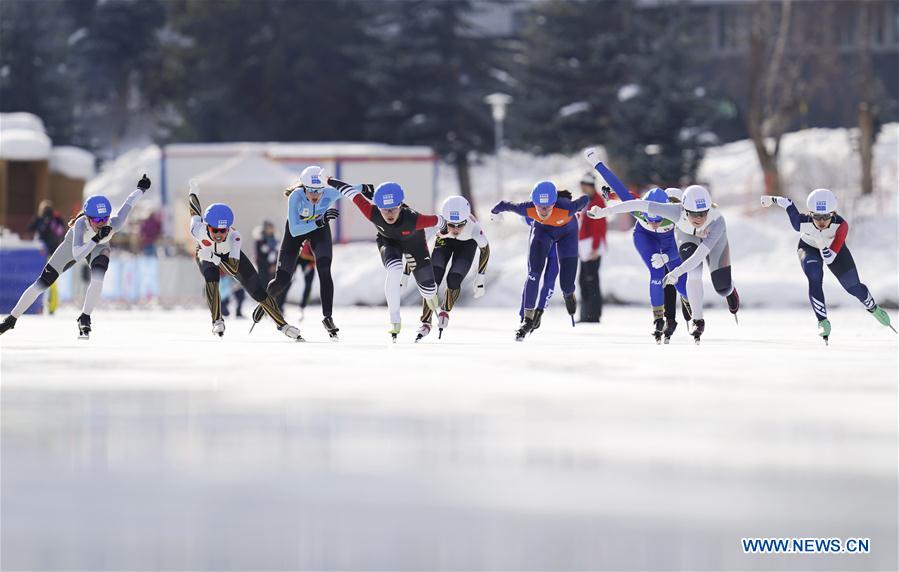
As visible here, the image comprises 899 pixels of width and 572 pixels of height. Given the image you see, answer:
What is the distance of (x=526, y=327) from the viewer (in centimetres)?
1638

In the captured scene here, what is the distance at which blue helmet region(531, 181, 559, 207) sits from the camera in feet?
53.9

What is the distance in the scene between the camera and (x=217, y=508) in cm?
647

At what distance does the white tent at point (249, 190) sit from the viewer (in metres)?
34.5

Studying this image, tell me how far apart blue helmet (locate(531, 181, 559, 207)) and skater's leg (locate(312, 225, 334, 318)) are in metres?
2.03

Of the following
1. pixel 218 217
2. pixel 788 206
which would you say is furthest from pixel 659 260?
pixel 218 217

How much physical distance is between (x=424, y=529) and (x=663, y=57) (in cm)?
3748

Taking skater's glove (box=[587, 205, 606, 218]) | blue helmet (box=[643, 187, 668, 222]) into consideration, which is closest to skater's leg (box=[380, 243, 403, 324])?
skater's glove (box=[587, 205, 606, 218])

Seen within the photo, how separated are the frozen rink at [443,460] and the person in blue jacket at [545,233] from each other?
2.43 metres

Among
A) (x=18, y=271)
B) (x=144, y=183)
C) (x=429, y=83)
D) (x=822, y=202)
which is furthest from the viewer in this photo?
(x=429, y=83)

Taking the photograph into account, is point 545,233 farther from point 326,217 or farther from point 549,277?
point 326,217

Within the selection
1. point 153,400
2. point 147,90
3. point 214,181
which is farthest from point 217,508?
point 147,90

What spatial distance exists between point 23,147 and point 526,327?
20347mm

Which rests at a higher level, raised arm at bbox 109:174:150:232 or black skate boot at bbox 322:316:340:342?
raised arm at bbox 109:174:150:232

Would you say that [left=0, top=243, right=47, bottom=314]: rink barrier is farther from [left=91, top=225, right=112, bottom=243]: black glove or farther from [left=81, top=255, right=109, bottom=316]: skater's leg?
[left=91, top=225, right=112, bottom=243]: black glove
